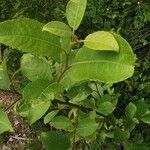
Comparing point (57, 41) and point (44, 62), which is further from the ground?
point (57, 41)

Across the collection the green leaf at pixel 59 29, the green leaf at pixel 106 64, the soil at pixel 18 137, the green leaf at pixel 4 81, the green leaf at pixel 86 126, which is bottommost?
the soil at pixel 18 137

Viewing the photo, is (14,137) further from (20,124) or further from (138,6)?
(138,6)

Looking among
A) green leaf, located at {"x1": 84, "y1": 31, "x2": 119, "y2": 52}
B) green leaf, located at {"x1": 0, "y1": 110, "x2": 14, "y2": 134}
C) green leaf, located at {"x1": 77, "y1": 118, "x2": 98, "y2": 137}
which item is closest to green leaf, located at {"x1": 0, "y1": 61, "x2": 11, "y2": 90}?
green leaf, located at {"x1": 0, "y1": 110, "x2": 14, "y2": 134}

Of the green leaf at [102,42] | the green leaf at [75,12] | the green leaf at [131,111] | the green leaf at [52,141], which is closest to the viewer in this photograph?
the green leaf at [102,42]

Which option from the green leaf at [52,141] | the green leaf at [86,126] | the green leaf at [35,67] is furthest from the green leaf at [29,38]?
the green leaf at [86,126]

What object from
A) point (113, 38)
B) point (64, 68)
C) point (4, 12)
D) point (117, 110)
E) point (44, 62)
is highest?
point (113, 38)

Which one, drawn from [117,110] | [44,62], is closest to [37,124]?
[117,110]

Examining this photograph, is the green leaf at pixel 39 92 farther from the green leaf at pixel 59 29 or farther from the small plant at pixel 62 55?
the green leaf at pixel 59 29
